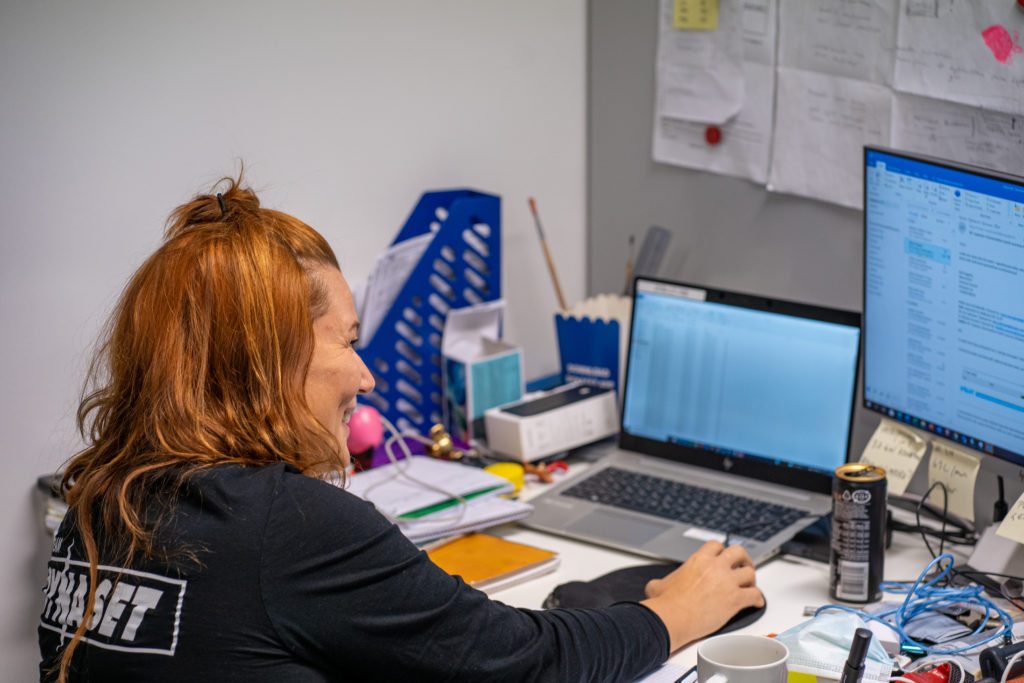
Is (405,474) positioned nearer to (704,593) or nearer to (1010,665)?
(704,593)

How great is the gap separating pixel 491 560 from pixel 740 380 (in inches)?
17.5

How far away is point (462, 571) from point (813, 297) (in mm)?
716

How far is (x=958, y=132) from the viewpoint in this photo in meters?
1.41

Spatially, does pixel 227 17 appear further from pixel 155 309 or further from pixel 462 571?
pixel 462 571

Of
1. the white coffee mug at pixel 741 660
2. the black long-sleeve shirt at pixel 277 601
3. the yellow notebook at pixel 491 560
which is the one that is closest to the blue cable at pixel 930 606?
the white coffee mug at pixel 741 660

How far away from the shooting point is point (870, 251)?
4.54 feet

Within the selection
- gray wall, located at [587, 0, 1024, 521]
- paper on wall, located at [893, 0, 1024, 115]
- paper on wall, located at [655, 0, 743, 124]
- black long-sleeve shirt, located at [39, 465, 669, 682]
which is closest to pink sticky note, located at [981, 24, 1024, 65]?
paper on wall, located at [893, 0, 1024, 115]

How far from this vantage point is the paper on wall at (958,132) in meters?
1.36

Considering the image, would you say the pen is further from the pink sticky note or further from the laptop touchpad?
the pink sticky note

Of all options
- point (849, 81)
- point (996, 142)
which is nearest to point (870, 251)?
point (996, 142)

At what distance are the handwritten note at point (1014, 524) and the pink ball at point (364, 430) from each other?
34.1 inches

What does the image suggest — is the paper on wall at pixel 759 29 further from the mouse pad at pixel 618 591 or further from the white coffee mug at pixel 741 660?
the white coffee mug at pixel 741 660

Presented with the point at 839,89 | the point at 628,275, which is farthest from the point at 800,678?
the point at 628,275

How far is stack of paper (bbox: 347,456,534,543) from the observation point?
1.47 m
